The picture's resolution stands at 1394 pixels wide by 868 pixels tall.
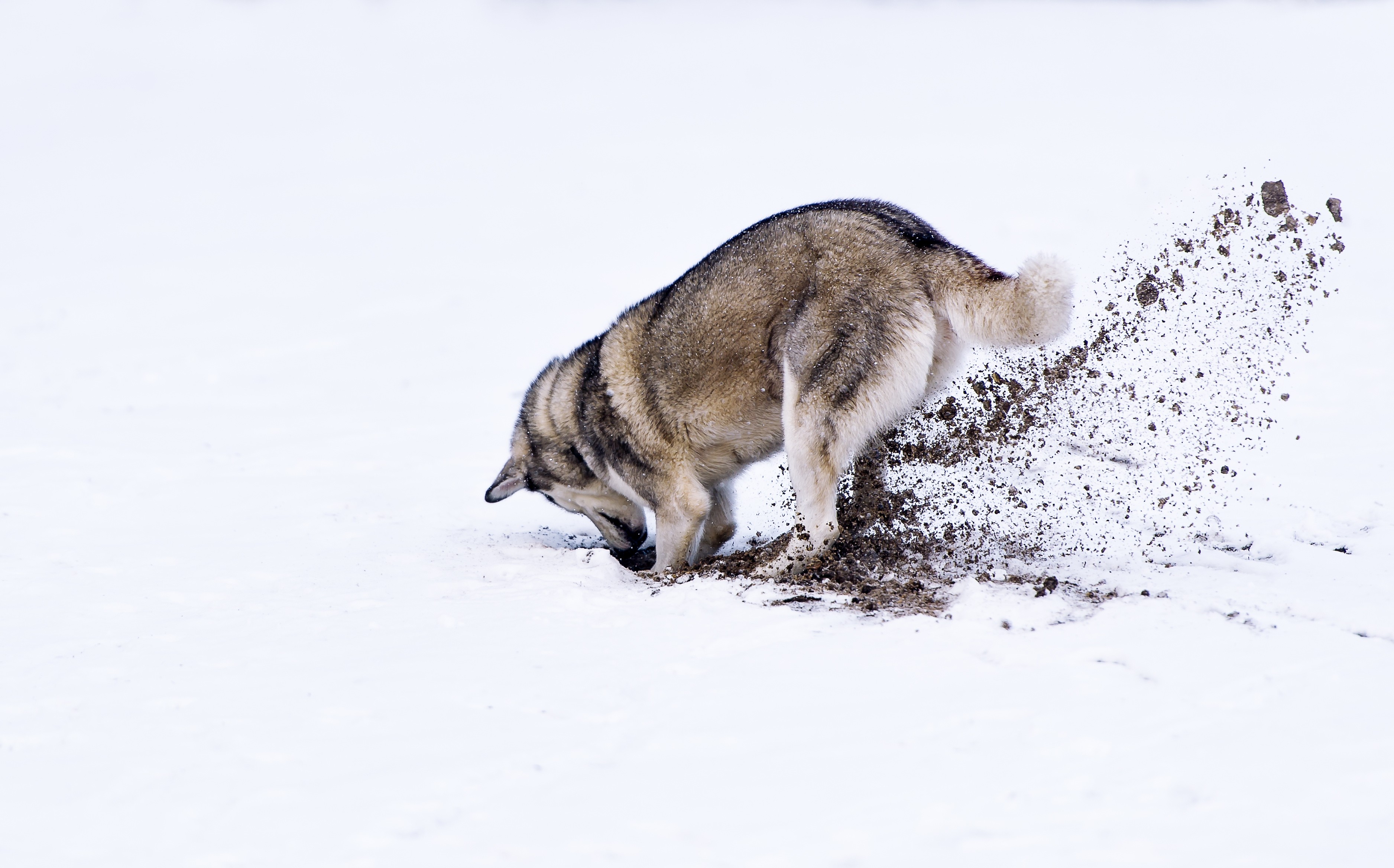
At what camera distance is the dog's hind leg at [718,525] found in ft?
22.6

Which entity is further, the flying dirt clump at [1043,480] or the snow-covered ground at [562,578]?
the flying dirt clump at [1043,480]

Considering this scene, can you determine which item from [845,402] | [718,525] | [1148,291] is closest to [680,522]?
[718,525]

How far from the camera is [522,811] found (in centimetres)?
332

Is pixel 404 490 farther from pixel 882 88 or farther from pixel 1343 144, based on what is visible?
pixel 882 88

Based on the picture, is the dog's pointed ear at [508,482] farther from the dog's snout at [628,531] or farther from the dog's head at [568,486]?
the dog's snout at [628,531]

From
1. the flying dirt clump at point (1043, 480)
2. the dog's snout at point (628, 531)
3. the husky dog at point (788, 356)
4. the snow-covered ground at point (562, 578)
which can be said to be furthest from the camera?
the dog's snout at point (628, 531)

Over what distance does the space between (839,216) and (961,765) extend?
10.3 ft

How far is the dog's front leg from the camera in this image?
6.40m

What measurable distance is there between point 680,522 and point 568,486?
989mm

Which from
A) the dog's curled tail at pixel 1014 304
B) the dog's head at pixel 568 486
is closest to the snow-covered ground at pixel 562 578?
the dog's head at pixel 568 486

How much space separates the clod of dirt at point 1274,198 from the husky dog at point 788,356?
4.62ft

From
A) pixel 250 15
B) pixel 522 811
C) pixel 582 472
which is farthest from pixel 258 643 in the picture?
pixel 250 15

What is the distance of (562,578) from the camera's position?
230 inches

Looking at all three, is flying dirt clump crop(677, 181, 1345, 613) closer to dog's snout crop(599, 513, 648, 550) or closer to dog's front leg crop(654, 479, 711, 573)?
dog's front leg crop(654, 479, 711, 573)
